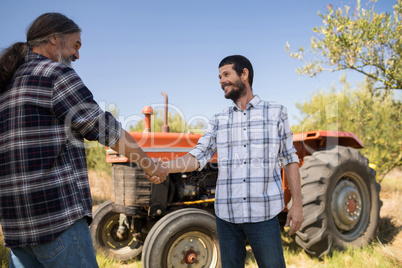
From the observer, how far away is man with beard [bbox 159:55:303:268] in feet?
6.14

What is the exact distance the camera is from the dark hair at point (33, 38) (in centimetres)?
150

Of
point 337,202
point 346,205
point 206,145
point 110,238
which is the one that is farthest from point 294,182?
point 110,238

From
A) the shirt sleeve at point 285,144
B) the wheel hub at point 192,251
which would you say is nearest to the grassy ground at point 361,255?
the wheel hub at point 192,251

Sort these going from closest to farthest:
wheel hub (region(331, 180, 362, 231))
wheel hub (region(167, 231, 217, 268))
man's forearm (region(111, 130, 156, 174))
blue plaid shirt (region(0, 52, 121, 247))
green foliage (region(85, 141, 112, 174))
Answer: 1. blue plaid shirt (region(0, 52, 121, 247))
2. man's forearm (region(111, 130, 156, 174))
3. wheel hub (region(167, 231, 217, 268))
4. wheel hub (region(331, 180, 362, 231))
5. green foliage (region(85, 141, 112, 174))

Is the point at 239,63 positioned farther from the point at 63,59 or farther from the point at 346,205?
the point at 346,205

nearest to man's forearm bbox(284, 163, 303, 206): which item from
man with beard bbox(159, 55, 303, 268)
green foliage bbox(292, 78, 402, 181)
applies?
man with beard bbox(159, 55, 303, 268)

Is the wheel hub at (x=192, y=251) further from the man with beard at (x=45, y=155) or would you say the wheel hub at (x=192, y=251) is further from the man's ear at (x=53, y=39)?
the man's ear at (x=53, y=39)

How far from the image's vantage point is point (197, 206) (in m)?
3.63

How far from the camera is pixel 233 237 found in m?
1.96

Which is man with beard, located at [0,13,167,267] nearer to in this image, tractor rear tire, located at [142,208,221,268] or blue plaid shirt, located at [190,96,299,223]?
blue plaid shirt, located at [190,96,299,223]

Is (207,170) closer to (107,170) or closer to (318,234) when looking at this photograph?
(318,234)

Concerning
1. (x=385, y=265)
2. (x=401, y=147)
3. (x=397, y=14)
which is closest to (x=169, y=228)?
(x=385, y=265)

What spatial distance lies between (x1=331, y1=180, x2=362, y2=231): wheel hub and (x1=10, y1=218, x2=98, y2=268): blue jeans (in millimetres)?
3272

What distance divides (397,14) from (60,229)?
5.29 metres
